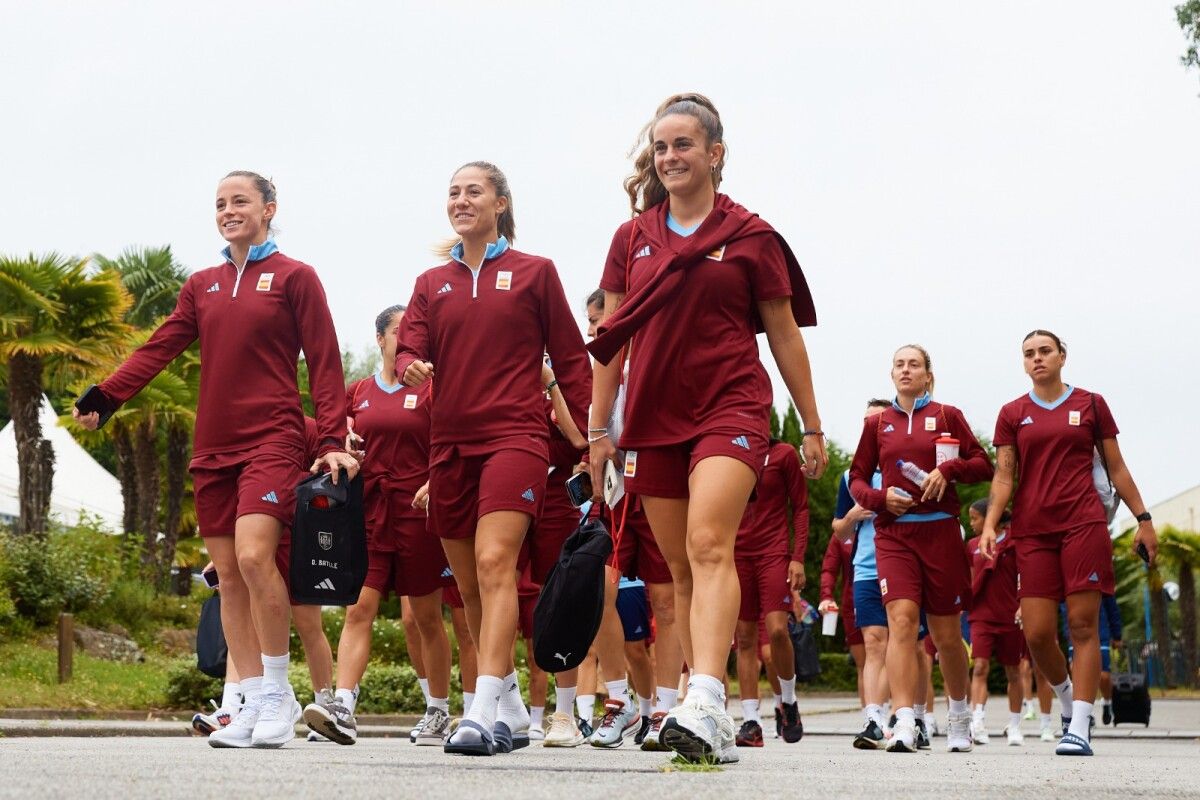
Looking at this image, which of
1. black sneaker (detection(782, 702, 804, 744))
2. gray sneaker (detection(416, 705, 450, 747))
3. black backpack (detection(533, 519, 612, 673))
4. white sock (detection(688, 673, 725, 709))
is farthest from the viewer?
black sneaker (detection(782, 702, 804, 744))

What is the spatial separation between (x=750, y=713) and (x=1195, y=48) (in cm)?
996

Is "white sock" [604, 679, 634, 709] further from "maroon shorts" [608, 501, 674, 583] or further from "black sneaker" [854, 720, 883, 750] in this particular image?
"black sneaker" [854, 720, 883, 750]

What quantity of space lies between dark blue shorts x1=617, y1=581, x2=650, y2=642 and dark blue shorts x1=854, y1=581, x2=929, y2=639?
167 cm

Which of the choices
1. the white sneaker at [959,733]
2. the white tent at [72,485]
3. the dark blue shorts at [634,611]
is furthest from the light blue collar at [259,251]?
the white tent at [72,485]

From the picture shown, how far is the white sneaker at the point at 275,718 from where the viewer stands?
744 centimetres

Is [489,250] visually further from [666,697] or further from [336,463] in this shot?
[666,697]

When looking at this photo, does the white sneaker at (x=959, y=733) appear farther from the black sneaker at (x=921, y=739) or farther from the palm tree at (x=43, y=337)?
the palm tree at (x=43, y=337)

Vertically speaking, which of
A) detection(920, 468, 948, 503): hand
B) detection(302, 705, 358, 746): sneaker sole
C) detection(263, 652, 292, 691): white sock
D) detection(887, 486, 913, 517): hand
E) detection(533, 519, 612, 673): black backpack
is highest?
detection(920, 468, 948, 503): hand

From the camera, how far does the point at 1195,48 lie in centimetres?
1794

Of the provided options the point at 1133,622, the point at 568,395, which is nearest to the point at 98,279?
the point at 568,395

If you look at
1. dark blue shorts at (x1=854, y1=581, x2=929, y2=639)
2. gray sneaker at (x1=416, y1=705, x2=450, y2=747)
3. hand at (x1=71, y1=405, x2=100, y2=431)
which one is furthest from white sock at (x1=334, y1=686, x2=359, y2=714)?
dark blue shorts at (x1=854, y1=581, x2=929, y2=639)

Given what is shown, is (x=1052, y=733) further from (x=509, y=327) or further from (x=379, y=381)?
(x=509, y=327)

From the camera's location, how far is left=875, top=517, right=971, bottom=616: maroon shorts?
34.1 feet

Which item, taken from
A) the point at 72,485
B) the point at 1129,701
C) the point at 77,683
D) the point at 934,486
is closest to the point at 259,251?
the point at 934,486
